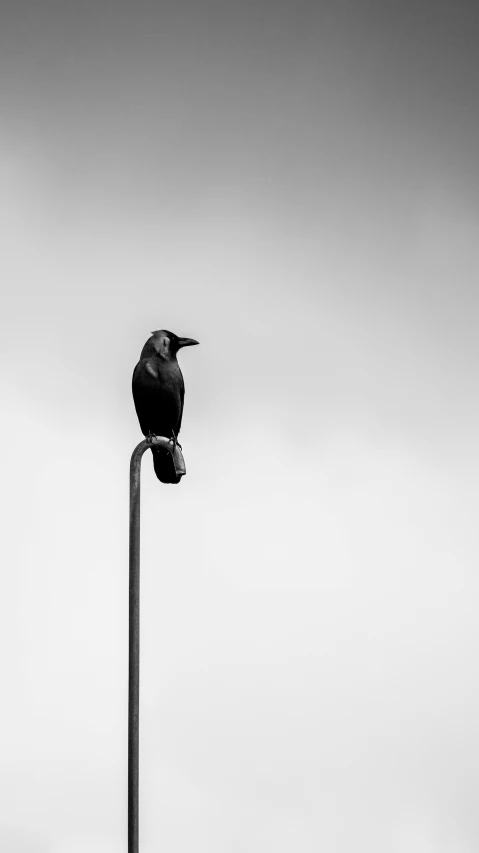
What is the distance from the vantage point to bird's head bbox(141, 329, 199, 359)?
3654mm

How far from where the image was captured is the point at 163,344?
3.69m

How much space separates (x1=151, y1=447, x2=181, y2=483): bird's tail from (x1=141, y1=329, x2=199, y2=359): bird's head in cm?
45

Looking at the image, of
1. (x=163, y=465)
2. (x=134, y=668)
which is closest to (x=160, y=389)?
(x=163, y=465)

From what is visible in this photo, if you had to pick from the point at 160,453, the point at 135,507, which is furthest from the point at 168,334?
the point at 135,507

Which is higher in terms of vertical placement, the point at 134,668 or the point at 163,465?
the point at 163,465

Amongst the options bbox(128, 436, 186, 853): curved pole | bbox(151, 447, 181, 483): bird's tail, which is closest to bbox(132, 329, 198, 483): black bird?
bbox(151, 447, 181, 483): bird's tail

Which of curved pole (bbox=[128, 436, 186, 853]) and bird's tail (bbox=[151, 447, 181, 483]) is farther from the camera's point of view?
bird's tail (bbox=[151, 447, 181, 483])

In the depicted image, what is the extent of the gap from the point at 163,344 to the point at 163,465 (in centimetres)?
57

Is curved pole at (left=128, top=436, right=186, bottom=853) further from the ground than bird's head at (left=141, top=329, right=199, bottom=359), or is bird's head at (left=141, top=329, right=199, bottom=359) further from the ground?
bird's head at (left=141, top=329, right=199, bottom=359)

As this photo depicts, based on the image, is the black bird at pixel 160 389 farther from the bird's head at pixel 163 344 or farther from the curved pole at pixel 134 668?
the curved pole at pixel 134 668

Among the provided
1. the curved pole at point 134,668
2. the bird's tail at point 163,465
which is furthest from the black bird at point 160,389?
the curved pole at point 134,668

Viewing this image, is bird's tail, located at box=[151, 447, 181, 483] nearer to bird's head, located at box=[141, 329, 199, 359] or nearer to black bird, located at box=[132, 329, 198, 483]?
black bird, located at box=[132, 329, 198, 483]

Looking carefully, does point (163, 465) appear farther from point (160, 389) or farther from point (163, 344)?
point (163, 344)

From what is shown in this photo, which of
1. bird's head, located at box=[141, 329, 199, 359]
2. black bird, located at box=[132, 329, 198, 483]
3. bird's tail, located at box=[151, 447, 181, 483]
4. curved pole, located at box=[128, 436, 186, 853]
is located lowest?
curved pole, located at box=[128, 436, 186, 853]
